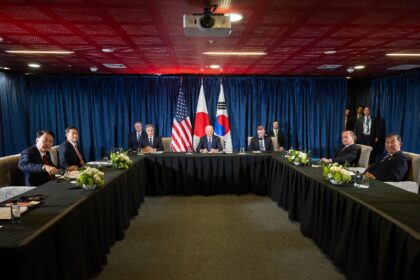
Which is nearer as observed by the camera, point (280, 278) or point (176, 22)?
point (280, 278)

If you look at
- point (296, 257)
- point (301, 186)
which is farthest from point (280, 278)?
point (301, 186)

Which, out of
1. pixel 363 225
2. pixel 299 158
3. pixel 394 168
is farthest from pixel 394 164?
pixel 363 225

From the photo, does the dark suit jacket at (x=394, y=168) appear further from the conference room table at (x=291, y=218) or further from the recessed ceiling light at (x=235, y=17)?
the recessed ceiling light at (x=235, y=17)

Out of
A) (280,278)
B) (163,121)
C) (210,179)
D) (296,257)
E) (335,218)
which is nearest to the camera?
(280,278)

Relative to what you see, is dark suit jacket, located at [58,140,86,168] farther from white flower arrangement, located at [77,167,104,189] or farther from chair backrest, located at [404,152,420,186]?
chair backrest, located at [404,152,420,186]

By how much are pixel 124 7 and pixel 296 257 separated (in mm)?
2992

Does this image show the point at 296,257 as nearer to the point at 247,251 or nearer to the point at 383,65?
the point at 247,251

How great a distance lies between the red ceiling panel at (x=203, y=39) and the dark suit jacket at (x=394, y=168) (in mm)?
1536

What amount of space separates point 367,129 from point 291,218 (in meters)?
5.23

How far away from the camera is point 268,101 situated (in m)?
8.79

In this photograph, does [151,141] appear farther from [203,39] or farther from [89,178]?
[89,178]

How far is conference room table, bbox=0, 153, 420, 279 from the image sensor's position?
6.24ft

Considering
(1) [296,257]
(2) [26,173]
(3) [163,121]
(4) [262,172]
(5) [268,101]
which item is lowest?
(1) [296,257]

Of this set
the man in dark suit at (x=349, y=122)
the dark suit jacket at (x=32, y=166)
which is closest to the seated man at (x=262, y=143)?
the dark suit jacket at (x=32, y=166)
